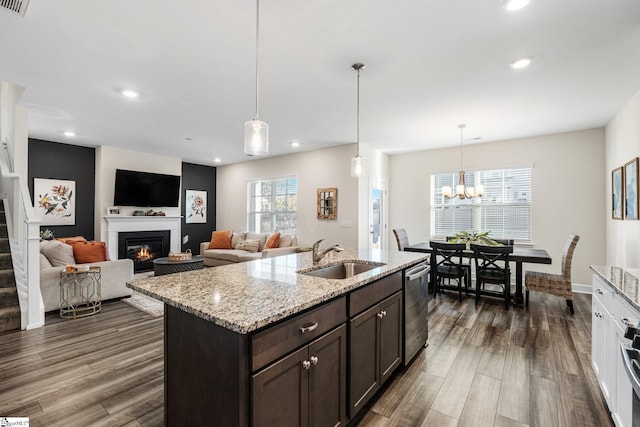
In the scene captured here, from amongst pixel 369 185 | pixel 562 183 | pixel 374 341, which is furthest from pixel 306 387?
pixel 562 183

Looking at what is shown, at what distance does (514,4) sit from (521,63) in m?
0.99

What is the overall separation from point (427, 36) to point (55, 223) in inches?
271

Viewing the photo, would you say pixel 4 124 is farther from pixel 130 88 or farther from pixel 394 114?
pixel 394 114

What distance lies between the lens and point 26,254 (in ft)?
11.0

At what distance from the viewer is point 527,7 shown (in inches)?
77.6

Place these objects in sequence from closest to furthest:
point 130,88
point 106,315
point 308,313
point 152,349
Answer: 1. point 308,313
2. point 152,349
3. point 130,88
4. point 106,315

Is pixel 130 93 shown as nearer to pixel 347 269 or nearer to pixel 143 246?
pixel 347 269

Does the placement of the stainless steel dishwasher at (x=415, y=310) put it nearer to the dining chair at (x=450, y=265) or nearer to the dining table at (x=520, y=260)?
the dining chair at (x=450, y=265)

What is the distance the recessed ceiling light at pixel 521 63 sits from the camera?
2.63 m

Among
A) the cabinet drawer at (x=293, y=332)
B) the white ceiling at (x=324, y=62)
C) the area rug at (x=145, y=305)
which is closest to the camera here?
the cabinet drawer at (x=293, y=332)

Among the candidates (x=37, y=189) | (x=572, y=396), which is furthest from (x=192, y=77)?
(x=37, y=189)

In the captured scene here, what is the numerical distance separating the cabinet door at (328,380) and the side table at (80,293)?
3.69 m

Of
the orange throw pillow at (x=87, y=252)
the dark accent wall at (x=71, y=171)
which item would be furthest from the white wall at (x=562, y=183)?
the dark accent wall at (x=71, y=171)

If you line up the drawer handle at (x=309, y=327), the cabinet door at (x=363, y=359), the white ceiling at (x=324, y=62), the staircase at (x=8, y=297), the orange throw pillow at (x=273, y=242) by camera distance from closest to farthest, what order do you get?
the drawer handle at (x=309, y=327) → the cabinet door at (x=363, y=359) → the white ceiling at (x=324, y=62) → the staircase at (x=8, y=297) → the orange throw pillow at (x=273, y=242)
